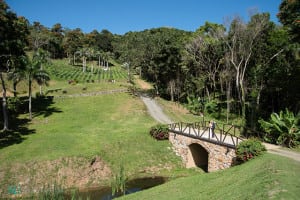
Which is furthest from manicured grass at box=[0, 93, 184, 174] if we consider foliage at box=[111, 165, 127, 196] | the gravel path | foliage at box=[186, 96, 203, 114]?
foliage at box=[186, 96, 203, 114]

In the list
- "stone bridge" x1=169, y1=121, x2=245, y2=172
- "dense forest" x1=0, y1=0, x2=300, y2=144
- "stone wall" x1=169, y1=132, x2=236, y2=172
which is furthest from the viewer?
"dense forest" x1=0, y1=0, x2=300, y2=144

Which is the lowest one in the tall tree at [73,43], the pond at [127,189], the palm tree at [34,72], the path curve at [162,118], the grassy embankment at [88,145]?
the pond at [127,189]

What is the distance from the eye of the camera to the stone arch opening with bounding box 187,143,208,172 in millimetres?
26703

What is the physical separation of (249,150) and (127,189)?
10.6m

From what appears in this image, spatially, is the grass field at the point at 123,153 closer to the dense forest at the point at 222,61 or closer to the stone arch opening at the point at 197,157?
the stone arch opening at the point at 197,157

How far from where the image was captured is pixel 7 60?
35875mm

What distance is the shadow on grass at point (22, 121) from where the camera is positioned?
2809 cm

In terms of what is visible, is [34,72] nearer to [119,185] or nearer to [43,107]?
[43,107]

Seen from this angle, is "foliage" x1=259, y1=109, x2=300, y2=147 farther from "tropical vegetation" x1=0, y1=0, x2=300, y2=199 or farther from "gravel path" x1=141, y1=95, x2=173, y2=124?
"gravel path" x1=141, y1=95, x2=173, y2=124

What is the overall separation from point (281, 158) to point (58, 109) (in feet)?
115

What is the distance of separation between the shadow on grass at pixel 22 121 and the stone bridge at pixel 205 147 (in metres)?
17.4

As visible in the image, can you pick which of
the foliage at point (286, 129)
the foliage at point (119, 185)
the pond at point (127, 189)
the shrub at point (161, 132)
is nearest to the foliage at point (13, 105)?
the pond at point (127, 189)

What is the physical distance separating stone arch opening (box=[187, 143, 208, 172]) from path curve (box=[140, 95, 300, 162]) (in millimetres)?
7249

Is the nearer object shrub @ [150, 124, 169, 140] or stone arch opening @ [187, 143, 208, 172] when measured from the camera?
stone arch opening @ [187, 143, 208, 172]
